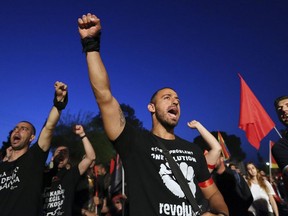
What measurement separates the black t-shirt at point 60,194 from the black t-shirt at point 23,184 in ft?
2.92

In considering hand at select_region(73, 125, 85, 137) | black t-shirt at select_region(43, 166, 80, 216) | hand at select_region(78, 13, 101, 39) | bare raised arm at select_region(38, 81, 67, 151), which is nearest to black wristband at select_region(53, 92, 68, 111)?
bare raised arm at select_region(38, 81, 67, 151)

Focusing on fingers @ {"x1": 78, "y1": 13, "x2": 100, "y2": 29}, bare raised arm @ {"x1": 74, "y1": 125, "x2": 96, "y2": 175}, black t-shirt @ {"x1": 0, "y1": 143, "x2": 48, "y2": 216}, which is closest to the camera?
fingers @ {"x1": 78, "y1": 13, "x2": 100, "y2": 29}

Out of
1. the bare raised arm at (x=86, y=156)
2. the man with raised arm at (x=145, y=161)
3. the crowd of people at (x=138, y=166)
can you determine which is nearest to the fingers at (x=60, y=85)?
the crowd of people at (x=138, y=166)

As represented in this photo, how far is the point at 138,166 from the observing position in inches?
110

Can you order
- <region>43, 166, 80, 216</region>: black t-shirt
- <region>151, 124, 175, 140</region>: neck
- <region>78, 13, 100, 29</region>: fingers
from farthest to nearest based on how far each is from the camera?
<region>43, 166, 80, 216</region>: black t-shirt, <region>151, 124, 175, 140</region>: neck, <region>78, 13, 100, 29</region>: fingers

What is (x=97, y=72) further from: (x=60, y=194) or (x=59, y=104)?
(x=60, y=194)

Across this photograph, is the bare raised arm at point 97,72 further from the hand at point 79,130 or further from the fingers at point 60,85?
the hand at point 79,130

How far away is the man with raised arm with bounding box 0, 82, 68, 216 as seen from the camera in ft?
13.0

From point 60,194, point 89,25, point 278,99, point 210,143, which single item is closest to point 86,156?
point 60,194

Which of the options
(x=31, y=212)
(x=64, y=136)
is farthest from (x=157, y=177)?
(x=64, y=136)

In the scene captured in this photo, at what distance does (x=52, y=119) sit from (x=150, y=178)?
7.41 ft

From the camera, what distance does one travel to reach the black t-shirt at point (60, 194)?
16.4ft

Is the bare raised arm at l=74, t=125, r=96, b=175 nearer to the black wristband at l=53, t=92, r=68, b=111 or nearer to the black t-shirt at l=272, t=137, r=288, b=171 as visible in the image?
the black wristband at l=53, t=92, r=68, b=111

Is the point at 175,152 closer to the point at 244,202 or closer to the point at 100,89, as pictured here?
the point at 100,89
